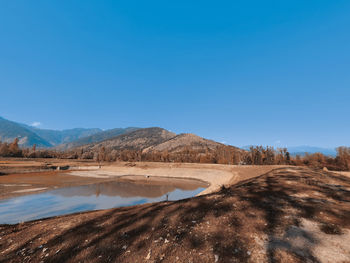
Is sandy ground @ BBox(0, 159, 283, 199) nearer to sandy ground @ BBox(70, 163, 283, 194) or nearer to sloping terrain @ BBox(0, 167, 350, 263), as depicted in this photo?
sandy ground @ BBox(70, 163, 283, 194)

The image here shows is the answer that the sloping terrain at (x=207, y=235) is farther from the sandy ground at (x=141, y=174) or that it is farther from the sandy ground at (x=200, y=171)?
the sandy ground at (x=141, y=174)

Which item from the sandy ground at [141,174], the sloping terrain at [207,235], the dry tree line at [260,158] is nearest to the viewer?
the sloping terrain at [207,235]

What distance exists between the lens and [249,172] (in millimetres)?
37844

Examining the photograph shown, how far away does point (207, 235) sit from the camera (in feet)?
17.8

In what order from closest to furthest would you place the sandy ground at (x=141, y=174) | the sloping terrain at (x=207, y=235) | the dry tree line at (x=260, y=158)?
1. the sloping terrain at (x=207, y=235)
2. the dry tree line at (x=260, y=158)
3. the sandy ground at (x=141, y=174)

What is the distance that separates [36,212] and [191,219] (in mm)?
21565

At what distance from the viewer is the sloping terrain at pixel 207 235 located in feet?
14.9


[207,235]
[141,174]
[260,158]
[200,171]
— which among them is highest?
[260,158]

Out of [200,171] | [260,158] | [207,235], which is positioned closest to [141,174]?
[200,171]

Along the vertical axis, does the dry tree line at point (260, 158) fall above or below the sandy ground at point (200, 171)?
above

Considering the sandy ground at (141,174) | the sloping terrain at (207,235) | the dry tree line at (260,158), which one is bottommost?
the sandy ground at (141,174)

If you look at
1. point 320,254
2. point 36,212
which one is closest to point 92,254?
point 320,254

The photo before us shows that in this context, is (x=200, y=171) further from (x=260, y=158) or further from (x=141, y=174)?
(x=141, y=174)

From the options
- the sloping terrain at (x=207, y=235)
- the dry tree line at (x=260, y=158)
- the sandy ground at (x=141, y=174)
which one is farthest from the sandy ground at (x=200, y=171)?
the sloping terrain at (x=207, y=235)
